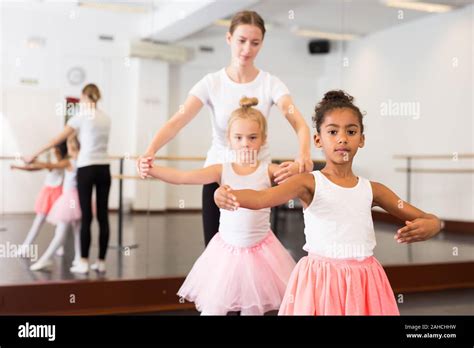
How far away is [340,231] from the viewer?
70.0 inches

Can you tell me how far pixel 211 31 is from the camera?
3.67 meters

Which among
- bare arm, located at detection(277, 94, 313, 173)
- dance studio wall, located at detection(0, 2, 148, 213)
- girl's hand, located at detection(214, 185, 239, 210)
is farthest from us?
dance studio wall, located at detection(0, 2, 148, 213)

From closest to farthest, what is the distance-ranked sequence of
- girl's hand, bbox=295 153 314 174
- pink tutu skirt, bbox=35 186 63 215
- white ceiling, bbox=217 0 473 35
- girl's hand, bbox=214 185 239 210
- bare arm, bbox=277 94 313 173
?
girl's hand, bbox=214 185 239 210
girl's hand, bbox=295 153 314 174
bare arm, bbox=277 94 313 173
pink tutu skirt, bbox=35 186 63 215
white ceiling, bbox=217 0 473 35

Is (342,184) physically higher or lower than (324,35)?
lower

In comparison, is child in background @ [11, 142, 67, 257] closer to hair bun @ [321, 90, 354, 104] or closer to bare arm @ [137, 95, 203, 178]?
bare arm @ [137, 95, 203, 178]

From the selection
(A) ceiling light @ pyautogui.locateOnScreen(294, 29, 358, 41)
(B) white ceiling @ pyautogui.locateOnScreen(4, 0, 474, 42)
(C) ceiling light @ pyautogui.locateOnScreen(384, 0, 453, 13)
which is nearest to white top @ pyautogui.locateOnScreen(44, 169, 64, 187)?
(B) white ceiling @ pyautogui.locateOnScreen(4, 0, 474, 42)

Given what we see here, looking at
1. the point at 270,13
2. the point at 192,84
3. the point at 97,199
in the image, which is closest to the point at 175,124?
the point at 192,84

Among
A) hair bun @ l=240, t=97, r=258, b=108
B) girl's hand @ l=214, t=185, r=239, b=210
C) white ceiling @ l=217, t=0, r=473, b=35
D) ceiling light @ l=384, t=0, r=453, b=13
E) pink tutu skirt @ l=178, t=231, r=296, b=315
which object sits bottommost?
pink tutu skirt @ l=178, t=231, r=296, b=315

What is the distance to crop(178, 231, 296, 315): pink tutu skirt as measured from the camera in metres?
2.17

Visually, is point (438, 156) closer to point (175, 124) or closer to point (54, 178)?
point (175, 124)

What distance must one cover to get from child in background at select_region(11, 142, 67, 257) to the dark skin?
7.01 ft

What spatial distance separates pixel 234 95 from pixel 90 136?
154 cm
